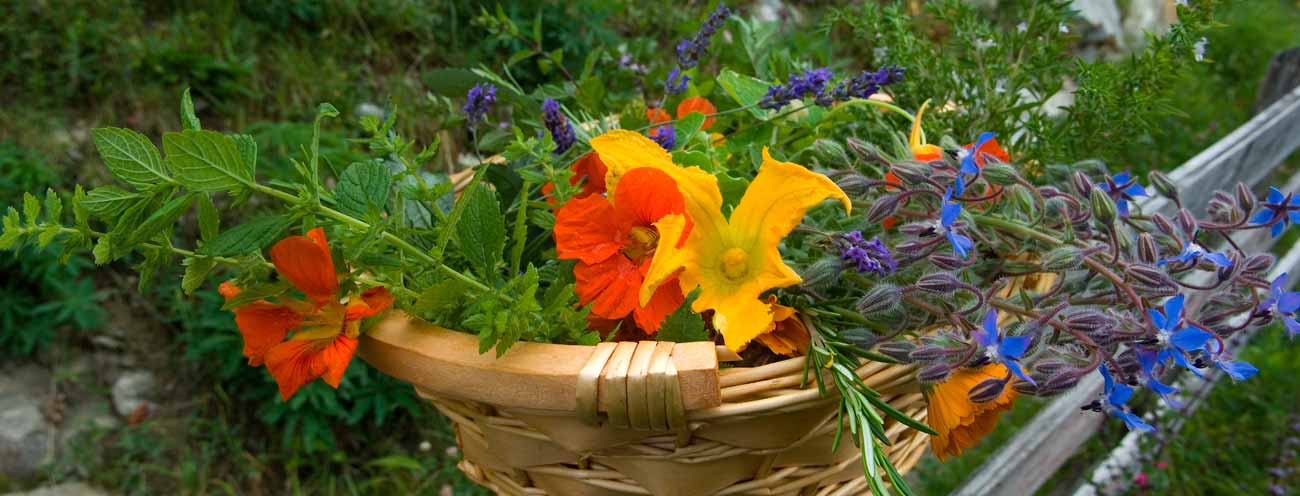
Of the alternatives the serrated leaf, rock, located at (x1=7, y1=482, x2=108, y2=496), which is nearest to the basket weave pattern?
the serrated leaf

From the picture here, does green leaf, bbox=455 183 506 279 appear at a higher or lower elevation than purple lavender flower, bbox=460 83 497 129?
lower

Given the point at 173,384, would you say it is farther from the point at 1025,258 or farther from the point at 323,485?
the point at 1025,258

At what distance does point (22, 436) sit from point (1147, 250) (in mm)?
1960

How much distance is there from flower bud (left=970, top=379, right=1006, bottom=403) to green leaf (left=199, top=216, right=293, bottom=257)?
0.52 metres

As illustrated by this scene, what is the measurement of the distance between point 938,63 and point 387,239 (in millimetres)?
721

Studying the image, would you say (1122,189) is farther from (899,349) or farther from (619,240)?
(619,240)

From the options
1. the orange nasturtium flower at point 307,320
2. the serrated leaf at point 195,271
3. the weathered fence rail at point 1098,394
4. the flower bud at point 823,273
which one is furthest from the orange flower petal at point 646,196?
the weathered fence rail at point 1098,394

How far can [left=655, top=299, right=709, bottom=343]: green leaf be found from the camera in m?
0.80

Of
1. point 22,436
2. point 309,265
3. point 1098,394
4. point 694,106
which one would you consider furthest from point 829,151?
point 22,436

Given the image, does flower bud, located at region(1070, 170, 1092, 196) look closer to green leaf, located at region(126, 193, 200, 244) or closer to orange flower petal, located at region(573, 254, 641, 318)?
orange flower petal, located at region(573, 254, 641, 318)

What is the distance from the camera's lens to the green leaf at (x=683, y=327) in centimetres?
80

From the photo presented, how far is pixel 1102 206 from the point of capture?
0.79 metres

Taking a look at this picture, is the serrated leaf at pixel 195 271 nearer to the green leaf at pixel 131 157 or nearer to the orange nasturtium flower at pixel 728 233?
the green leaf at pixel 131 157

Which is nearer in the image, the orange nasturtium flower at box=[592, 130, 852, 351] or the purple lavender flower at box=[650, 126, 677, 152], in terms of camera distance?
the orange nasturtium flower at box=[592, 130, 852, 351]
